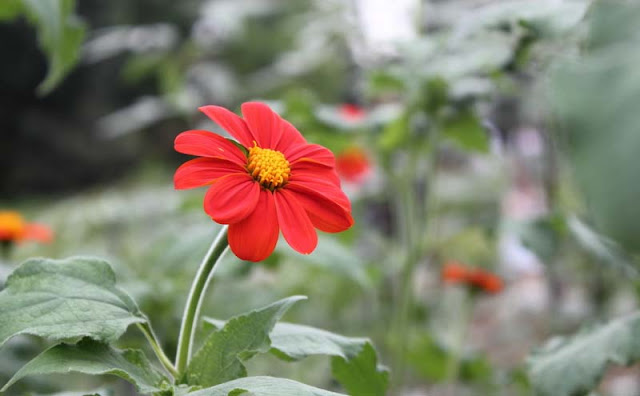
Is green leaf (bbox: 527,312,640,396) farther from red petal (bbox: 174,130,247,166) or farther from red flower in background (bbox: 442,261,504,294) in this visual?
red flower in background (bbox: 442,261,504,294)

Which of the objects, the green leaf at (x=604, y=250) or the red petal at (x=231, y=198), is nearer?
the red petal at (x=231, y=198)

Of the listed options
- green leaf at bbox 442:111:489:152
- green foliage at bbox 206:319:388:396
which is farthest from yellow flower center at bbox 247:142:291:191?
green leaf at bbox 442:111:489:152

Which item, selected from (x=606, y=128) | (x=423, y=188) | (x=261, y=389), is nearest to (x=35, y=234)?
(x=261, y=389)

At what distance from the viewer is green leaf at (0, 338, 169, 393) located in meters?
0.33

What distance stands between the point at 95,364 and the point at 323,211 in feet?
0.49

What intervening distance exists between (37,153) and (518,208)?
368 cm

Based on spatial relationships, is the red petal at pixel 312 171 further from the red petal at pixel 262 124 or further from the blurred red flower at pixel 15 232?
the blurred red flower at pixel 15 232

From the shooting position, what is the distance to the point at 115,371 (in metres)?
0.33

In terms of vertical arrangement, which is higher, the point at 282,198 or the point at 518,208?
the point at 518,208

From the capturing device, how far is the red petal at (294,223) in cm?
35

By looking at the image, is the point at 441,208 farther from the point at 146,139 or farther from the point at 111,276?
the point at 146,139

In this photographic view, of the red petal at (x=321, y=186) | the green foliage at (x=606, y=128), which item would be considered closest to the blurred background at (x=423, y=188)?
the green foliage at (x=606, y=128)

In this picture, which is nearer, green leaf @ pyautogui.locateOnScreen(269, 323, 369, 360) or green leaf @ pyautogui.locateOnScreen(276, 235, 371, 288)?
green leaf @ pyautogui.locateOnScreen(269, 323, 369, 360)

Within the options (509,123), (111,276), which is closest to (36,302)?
(111,276)
